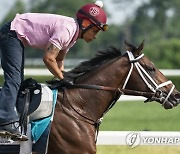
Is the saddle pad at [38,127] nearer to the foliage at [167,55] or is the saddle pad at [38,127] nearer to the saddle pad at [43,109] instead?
the saddle pad at [43,109]

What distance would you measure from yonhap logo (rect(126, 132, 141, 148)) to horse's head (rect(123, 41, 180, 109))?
71.3 inches

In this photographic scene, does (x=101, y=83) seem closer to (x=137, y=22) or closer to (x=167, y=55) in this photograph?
(x=167, y=55)

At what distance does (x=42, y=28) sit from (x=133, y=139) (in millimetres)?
2592

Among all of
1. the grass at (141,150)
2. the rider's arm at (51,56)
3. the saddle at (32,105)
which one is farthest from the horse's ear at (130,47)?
the grass at (141,150)

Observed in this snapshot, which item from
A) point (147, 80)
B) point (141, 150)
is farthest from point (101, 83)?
point (141, 150)

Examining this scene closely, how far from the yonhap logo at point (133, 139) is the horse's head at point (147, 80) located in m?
1.81

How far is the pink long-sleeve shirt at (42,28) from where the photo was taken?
608cm

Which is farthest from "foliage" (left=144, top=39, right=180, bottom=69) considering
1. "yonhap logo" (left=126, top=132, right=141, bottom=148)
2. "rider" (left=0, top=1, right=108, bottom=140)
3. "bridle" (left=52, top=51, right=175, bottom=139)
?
"rider" (left=0, top=1, right=108, bottom=140)

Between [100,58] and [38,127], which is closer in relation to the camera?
[38,127]

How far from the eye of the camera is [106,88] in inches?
252

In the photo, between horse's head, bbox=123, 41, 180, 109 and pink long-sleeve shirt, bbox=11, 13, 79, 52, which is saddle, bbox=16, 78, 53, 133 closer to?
pink long-sleeve shirt, bbox=11, 13, 79, 52

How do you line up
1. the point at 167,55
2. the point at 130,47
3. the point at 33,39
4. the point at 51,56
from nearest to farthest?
the point at 51,56 → the point at 33,39 → the point at 130,47 → the point at 167,55

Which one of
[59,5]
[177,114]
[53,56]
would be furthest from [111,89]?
[59,5]

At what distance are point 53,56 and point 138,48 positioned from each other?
88 centimetres
